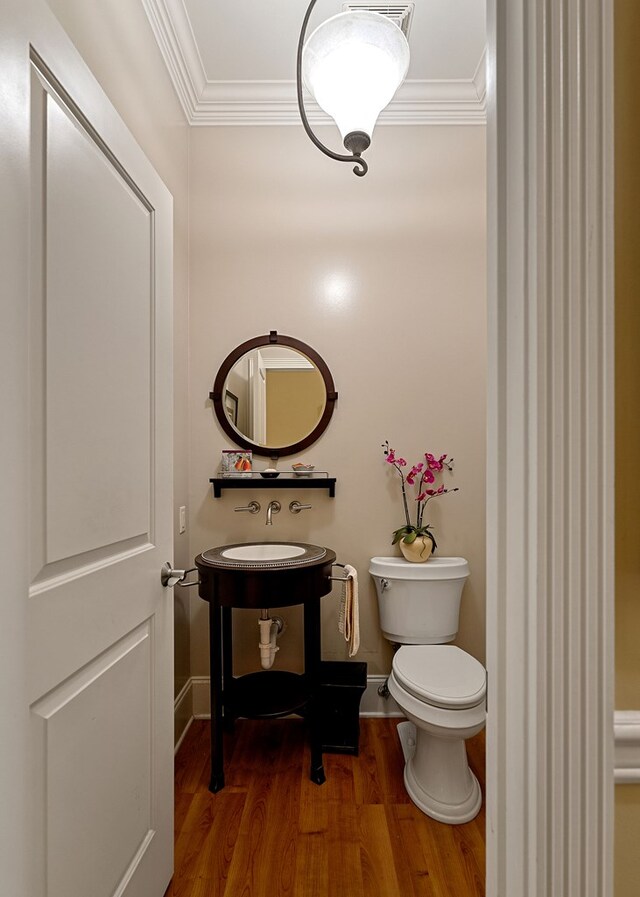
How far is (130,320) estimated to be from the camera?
1236 millimetres

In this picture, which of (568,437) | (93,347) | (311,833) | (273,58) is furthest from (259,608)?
(273,58)

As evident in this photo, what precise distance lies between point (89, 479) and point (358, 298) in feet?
5.87

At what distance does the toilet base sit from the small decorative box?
4.27 ft

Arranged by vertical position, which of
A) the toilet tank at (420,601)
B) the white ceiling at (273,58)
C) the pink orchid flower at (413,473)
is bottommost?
the toilet tank at (420,601)

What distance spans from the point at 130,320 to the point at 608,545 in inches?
42.9

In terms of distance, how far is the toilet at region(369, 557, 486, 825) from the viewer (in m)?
1.74

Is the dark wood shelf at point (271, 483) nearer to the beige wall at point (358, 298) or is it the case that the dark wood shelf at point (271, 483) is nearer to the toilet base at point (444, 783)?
the beige wall at point (358, 298)

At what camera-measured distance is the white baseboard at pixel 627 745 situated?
0.63 m

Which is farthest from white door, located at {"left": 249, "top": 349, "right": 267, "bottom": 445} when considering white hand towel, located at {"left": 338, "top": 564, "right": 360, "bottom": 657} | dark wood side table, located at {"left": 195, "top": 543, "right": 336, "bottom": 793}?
white hand towel, located at {"left": 338, "top": 564, "right": 360, "bottom": 657}

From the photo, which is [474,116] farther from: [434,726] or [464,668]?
[434,726]

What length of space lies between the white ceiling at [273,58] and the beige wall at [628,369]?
186cm

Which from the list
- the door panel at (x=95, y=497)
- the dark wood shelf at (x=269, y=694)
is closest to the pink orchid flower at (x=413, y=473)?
the dark wood shelf at (x=269, y=694)

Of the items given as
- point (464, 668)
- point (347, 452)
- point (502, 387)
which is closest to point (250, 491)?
point (347, 452)

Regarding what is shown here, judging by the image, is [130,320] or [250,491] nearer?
[130,320]
